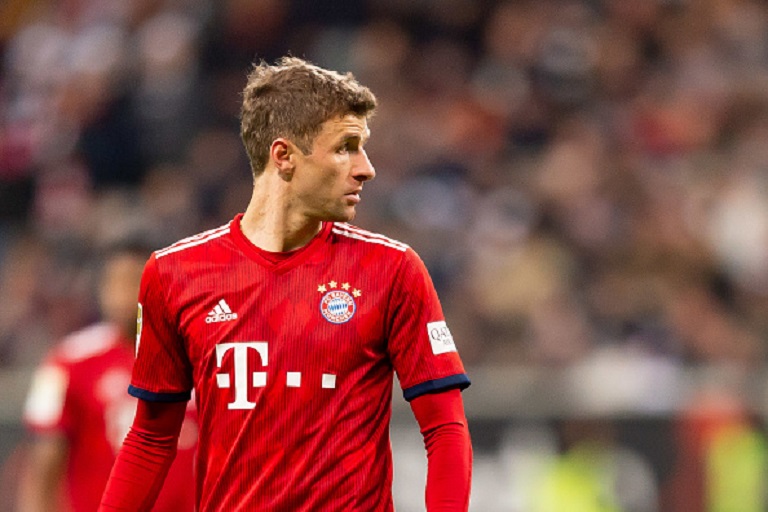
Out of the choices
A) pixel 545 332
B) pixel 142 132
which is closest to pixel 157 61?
pixel 142 132

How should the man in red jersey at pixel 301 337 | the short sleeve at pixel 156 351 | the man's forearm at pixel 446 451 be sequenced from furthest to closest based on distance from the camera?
the short sleeve at pixel 156 351
the man in red jersey at pixel 301 337
the man's forearm at pixel 446 451

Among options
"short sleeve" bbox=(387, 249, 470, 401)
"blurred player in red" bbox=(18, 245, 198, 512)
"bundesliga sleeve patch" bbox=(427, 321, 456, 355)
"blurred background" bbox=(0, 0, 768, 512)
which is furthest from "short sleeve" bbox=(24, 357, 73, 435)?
"bundesliga sleeve patch" bbox=(427, 321, 456, 355)

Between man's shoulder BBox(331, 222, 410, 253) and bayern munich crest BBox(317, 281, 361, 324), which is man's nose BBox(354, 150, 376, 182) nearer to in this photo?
man's shoulder BBox(331, 222, 410, 253)

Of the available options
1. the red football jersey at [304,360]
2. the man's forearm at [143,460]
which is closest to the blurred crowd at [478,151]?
the man's forearm at [143,460]

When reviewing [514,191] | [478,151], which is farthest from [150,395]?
[478,151]

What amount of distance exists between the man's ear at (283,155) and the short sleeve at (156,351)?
42 cm

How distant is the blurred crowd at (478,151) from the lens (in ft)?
33.8

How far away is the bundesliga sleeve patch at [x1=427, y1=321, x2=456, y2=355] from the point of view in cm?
366

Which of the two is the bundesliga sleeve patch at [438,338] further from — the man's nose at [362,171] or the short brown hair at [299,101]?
the short brown hair at [299,101]

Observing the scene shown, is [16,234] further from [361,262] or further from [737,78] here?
[361,262]

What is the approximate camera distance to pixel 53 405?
600 centimetres

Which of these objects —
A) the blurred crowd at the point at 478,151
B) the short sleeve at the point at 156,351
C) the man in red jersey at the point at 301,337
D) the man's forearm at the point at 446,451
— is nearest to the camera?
the man's forearm at the point at 446,451

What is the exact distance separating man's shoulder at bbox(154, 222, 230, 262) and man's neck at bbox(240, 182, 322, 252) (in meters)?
0.08

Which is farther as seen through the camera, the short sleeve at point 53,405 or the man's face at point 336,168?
the short sleeve at point 53,405
